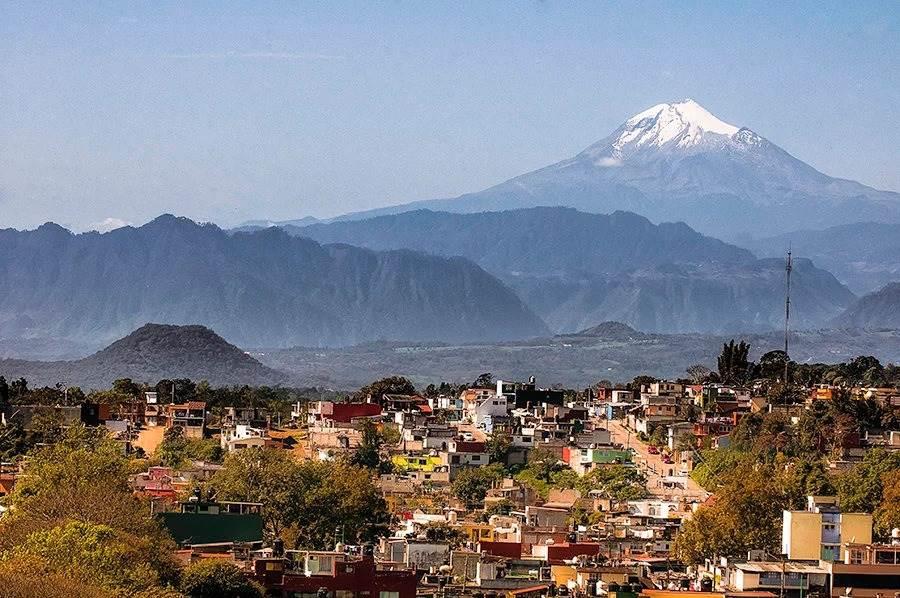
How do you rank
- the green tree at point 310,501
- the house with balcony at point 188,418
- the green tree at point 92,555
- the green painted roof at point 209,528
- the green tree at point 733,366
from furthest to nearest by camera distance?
the green tree at point 733,366, the house with balcony at point 188,418, the green tree at point 310,501, the green painted roof at point 209,528, the green tree at point 92,555

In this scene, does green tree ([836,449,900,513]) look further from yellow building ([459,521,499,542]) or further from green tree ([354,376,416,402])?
green tree ([354,376,416,402])

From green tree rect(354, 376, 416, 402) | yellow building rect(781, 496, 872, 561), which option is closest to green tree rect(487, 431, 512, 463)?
green tree rect(354, 376, 416, 402)

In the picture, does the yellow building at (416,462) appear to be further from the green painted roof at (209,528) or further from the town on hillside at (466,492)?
the green painted roof at (209,528)

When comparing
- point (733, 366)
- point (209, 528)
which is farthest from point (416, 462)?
point (733, 366)

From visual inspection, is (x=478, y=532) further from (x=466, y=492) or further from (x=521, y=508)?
(x=466, y=492)

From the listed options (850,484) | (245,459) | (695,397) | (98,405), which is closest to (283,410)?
(98,405)

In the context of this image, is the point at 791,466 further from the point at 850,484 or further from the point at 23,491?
the point at 23,491

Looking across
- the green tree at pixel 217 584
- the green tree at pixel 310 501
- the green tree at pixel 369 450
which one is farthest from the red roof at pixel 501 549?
the green tree at pixel 369 450
